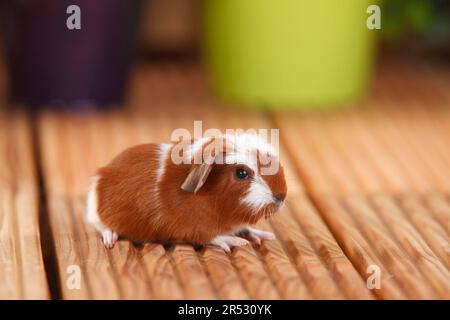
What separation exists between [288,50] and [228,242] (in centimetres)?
101

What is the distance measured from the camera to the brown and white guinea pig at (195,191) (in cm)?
111

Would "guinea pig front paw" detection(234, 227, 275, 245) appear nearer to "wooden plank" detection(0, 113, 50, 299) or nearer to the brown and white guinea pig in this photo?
the brown and white guinea pig

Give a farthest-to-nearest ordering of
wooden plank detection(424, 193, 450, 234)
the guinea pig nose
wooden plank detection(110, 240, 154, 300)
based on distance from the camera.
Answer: wooden plank detection(424, 193, 450, 234)
the guinea pig nose
wooden plank detection(110, 240, 154, 300)

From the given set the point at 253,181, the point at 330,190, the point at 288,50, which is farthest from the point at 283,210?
the point at 288,50

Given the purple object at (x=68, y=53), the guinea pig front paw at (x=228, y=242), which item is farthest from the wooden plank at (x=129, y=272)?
the purple object at (x=68, y=53)

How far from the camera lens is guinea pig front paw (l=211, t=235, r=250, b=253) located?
3.80 feet

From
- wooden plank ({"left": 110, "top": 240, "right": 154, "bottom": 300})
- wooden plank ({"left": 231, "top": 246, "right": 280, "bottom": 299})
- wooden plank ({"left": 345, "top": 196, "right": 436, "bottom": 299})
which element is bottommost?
wooden plank ({"left": 345, "top": 196, "right": 436, "bottom": 299})

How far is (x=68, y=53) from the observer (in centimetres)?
199

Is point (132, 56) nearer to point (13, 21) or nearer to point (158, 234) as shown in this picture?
point (13, 21)

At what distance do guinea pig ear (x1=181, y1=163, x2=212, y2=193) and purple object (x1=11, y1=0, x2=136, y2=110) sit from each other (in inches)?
37.6

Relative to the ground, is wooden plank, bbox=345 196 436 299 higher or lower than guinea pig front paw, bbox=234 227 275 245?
lower

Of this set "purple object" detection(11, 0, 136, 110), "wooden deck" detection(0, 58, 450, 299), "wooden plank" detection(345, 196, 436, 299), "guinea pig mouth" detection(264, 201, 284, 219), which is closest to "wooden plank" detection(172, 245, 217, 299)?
"wooden deck" detection(0, 58, 450, 299)
